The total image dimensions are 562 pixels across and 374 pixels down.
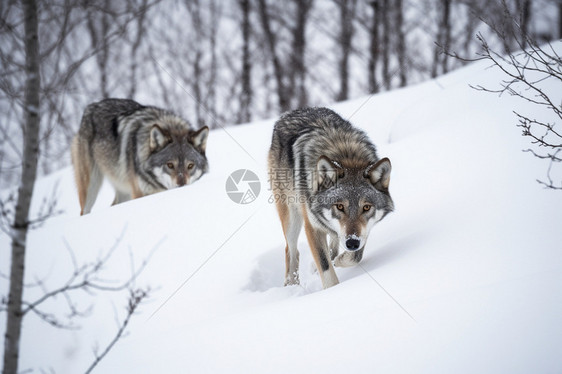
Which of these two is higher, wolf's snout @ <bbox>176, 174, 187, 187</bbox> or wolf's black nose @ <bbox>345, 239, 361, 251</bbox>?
wolf's snout @ <bbox>176, 174, 187, 187</bbox>

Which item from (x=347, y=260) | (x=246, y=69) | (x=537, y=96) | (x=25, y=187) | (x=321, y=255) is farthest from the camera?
(x=246, y=69)

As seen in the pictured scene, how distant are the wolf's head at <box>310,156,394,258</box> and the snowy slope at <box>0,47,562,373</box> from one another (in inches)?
15.3

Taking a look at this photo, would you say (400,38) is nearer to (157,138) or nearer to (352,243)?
(157,138)

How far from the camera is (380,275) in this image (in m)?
3.35

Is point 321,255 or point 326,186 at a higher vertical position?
point 326,186

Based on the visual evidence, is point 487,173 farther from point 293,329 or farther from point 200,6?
point 200,6

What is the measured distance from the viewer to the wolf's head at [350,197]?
3805 mm

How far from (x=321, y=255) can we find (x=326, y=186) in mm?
682

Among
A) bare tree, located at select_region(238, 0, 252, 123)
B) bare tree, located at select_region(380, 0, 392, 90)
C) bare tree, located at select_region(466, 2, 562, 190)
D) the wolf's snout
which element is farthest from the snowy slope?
bare tree, located at select_region(238, 0, 252, 123)

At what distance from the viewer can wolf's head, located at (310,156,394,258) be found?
380 centimetres

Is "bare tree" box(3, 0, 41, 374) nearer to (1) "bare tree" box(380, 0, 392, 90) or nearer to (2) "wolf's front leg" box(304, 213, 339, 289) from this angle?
(2) "wolf's front leg" box(304, 213, 339, 289)

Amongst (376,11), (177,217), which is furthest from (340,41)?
(177,217)

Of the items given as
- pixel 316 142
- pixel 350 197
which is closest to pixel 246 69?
pixel 316 142

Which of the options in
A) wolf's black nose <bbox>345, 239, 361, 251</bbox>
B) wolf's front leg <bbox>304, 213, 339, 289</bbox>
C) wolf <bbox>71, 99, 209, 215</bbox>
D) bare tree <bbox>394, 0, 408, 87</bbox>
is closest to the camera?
wolf's black nose <bbox>345, 239, 361, 251</bbox>
